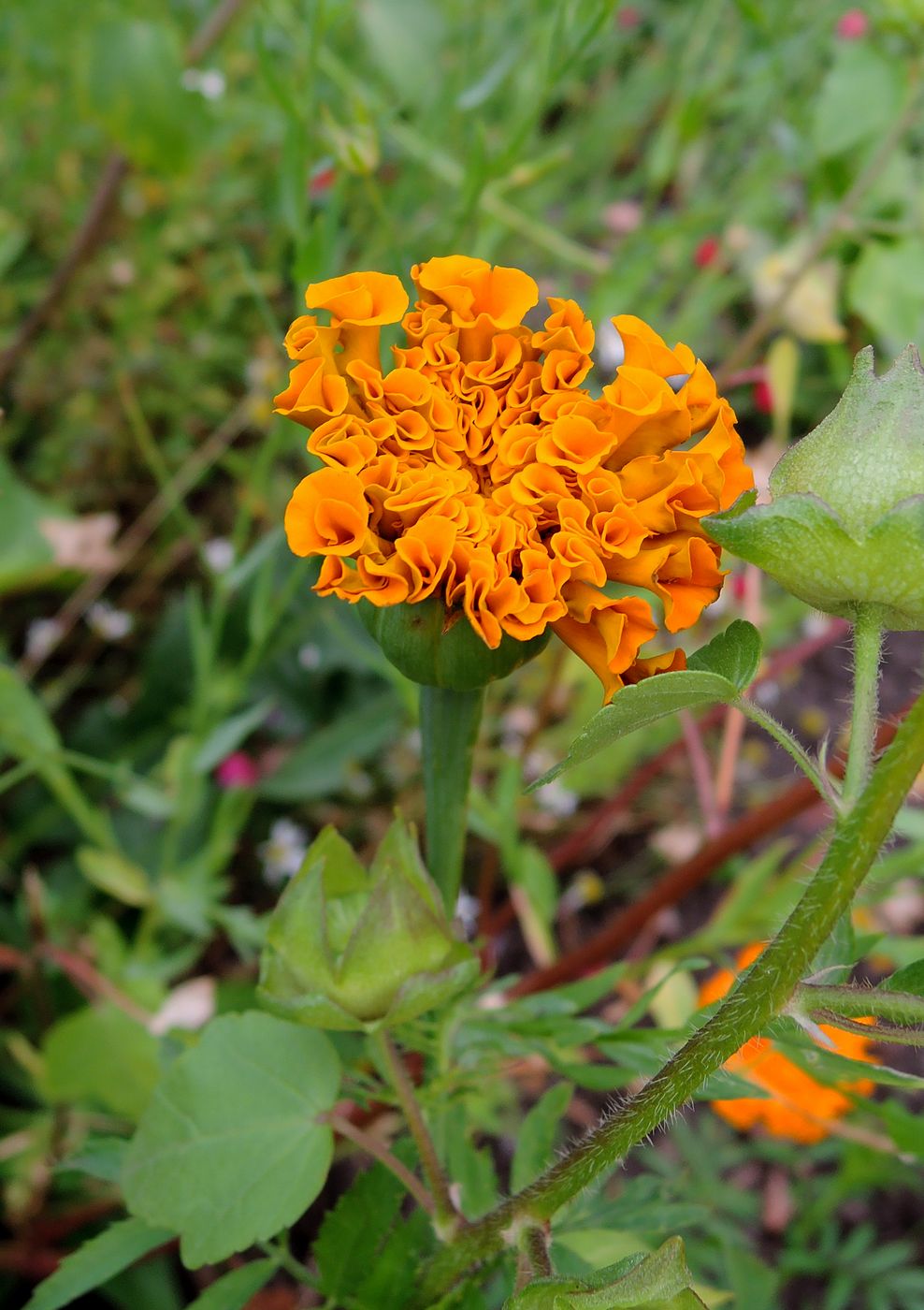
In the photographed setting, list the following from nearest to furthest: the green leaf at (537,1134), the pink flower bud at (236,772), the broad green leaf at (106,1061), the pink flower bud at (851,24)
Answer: the green leaf at (537,1134), the broad green leaf at (106,1061), the pink flower bud at (236,772), the pink flower bud at (851,24)

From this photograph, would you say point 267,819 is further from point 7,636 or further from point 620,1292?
point 620,1292

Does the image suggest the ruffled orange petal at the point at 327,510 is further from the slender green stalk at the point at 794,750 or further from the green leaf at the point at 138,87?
the green leaf at the point at 138,87

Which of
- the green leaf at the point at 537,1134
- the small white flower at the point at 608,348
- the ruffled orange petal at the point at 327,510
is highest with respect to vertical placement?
the ruffled orange petal at the point at 327,510

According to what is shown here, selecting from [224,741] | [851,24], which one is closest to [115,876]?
[224,741]

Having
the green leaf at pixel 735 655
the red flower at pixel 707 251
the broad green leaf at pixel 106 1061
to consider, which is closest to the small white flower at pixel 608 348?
the red flower at pixel 707 251

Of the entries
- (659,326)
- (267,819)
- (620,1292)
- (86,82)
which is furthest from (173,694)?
(620,1292)

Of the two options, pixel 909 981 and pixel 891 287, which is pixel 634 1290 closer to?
pixel 909 981
